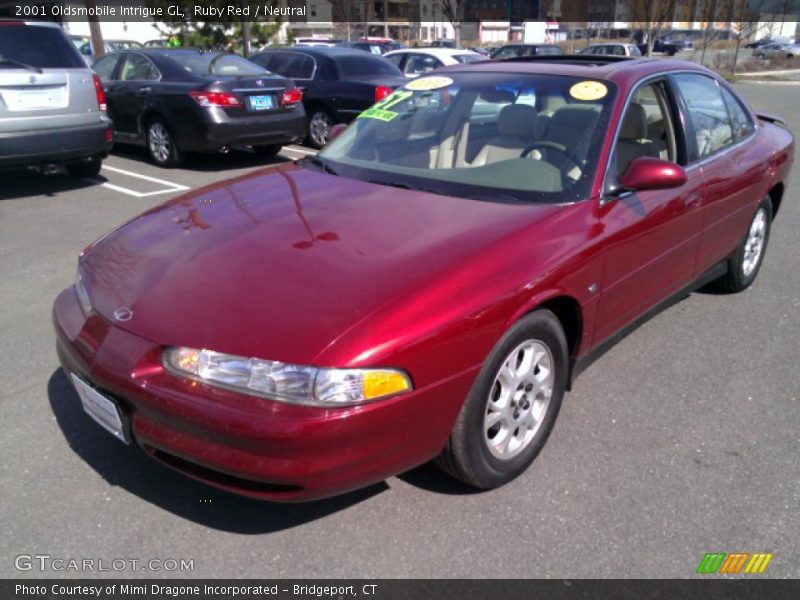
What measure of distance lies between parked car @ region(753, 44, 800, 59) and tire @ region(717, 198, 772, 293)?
45.8 m

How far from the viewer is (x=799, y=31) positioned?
64375 millimetres

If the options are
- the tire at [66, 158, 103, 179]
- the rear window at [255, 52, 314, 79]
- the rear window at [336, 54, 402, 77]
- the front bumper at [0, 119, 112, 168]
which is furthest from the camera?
the rear window at [255, 52, 314, 79]

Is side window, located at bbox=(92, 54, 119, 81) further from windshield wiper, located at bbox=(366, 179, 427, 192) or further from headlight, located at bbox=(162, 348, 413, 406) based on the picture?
headlight, located at bbox=(162, 348, 413, 406)

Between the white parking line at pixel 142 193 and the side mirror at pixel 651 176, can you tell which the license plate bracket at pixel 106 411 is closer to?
the side mirror at pixel 651 176

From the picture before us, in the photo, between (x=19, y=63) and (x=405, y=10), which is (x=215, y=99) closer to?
(x=19, y=63)

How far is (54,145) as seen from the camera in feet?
23.8

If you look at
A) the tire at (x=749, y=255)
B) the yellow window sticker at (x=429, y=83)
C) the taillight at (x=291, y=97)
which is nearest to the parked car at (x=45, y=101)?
the taillight at (x=291, y=97)

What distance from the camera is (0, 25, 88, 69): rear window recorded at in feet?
23.0

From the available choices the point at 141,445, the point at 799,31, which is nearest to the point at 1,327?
the point at 141,445

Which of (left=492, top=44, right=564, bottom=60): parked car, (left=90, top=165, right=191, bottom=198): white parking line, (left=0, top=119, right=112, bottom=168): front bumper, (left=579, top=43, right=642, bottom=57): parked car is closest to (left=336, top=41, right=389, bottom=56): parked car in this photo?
(left=492, top=44, right=564, bottom=60): parked car

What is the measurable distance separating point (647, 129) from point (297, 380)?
2529 millimetres

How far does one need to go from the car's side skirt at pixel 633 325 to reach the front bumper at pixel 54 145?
6.18 m
